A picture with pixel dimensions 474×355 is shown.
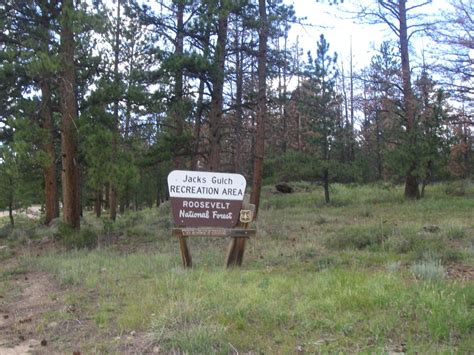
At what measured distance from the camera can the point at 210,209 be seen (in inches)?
332

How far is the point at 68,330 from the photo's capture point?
541 centimetres

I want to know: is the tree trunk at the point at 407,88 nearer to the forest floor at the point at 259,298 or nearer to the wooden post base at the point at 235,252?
the forest floor at the point at 259,298

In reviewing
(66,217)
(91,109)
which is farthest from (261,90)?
(66,217)

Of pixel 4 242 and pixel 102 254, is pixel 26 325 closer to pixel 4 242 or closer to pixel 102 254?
pixel 102 254

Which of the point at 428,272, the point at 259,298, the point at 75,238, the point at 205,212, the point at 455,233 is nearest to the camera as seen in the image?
the point at 259,298

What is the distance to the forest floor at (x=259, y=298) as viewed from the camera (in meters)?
4.48

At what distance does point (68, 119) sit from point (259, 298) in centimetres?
1000

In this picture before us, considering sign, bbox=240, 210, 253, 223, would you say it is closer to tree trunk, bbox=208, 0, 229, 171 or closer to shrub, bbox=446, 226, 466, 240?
shrub, bbox=446, 226, 466, 240

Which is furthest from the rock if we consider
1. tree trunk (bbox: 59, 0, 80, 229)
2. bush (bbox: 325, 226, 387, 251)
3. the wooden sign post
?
the wooden sign post

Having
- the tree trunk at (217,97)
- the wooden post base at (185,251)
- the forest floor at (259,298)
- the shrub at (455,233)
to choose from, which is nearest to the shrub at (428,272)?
the forest floor at (259,298)

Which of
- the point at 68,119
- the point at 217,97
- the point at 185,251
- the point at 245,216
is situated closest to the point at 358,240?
the point at 245,216

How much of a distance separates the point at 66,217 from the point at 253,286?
9679 mm

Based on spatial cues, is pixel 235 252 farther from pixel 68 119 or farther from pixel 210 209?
pixel 68 119

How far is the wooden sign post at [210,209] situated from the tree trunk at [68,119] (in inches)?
226
